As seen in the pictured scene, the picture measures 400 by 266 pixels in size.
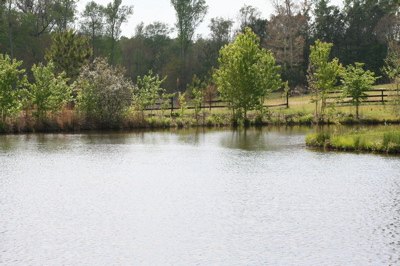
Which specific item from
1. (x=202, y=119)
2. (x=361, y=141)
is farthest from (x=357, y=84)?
(x=361, y=141)

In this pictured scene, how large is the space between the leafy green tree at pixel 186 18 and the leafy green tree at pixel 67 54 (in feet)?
101

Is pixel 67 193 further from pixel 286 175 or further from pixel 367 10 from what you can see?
pixel 367 10

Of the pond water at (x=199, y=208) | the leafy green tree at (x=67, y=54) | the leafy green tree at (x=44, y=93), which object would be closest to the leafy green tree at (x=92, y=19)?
the leafy green tree at (x=67, y=54)

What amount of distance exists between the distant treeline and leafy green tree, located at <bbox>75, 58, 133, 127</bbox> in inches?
1126

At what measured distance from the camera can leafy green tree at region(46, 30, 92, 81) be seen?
6406 centimetres

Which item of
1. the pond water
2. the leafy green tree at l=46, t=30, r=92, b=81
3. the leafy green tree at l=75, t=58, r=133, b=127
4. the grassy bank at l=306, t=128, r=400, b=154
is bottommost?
the pond water

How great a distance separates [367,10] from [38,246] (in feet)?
297

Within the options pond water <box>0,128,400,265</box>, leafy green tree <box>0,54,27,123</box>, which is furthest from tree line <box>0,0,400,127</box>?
pond water <box>0,128,400,265</box>

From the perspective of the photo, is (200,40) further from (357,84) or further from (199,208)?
(199,208)

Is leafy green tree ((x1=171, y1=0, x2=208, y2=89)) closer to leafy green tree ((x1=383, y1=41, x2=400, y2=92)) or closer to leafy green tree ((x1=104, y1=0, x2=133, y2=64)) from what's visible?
leafy green tree ((x1=104, y1=0, x2=133, y2=64))

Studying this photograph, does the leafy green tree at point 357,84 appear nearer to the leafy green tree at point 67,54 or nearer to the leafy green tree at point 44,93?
the leafy green tree at point 44,93

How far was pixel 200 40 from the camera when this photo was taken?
10769 cm

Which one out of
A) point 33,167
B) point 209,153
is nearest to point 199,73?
point 209,153

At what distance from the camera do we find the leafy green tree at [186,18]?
92.6 metres
